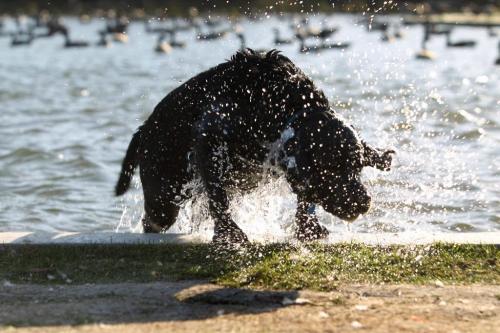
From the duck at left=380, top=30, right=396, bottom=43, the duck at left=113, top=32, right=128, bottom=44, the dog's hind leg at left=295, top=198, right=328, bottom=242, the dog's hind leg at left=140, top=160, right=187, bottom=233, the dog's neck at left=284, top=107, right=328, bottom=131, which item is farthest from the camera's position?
the duck at left=113, top=32, right=128, bottom=44

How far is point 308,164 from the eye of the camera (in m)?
6.65

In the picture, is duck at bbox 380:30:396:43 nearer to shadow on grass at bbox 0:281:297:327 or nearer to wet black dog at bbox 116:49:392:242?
wet black dog at bbox 116:49:392:242

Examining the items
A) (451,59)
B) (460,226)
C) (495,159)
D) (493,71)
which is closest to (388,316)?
(460,226)

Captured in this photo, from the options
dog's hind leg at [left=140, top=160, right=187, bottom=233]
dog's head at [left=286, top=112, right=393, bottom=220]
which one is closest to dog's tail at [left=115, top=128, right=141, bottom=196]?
dog's hind leg at [left=140, top=160, right=187, bottom=233]

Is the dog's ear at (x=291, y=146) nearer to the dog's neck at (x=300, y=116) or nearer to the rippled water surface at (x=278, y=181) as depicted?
the dog's neck at (x=300, y=116)

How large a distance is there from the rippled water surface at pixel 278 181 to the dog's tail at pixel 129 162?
610 millimetres

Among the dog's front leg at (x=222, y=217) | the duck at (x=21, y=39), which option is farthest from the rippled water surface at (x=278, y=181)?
the duck at (x=21, y=39)

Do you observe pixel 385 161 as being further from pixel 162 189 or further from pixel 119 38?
pixel 119 38

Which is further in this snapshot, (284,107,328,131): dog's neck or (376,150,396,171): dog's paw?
(376,150,396,171): dog's paw

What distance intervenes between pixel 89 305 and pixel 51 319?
34 cm

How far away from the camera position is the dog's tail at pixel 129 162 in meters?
8.25

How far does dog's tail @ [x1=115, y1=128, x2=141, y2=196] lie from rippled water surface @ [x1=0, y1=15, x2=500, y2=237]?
0.61 m

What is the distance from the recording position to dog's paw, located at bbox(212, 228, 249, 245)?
23.5ft

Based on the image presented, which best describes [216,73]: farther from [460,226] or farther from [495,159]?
[495,159]
